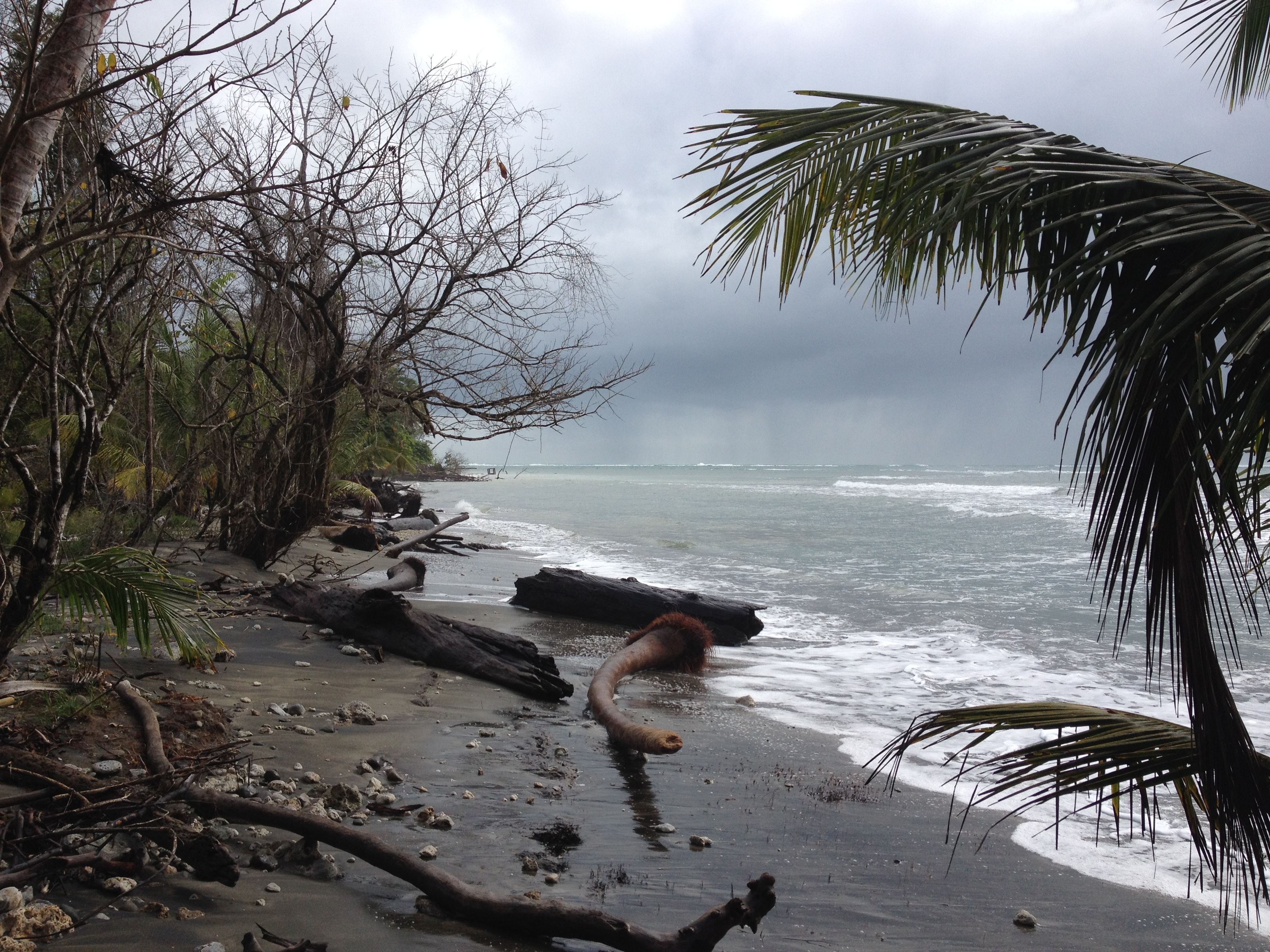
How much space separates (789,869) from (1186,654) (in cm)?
277

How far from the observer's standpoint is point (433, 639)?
770cm

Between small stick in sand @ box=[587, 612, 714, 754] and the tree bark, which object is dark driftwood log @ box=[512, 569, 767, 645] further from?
the tree bark

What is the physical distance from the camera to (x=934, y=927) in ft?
12.5

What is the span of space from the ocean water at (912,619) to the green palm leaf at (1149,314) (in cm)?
62

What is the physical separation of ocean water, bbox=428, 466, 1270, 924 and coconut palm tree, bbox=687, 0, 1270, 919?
0.57m

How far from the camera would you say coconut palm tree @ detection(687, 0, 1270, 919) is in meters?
2.00

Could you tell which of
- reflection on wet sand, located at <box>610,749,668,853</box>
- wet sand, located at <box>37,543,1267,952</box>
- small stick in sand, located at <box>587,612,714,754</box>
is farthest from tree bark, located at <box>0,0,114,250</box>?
small stick in sand, located at <box>587,612,714,754</box>

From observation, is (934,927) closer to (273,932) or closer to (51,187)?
(273,932)

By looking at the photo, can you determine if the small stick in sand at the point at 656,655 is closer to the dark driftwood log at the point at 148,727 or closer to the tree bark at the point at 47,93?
the dark driftwood log at the point at 148,727

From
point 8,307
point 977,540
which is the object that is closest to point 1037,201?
point 8,307

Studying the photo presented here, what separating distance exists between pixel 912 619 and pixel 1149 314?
11.9 m

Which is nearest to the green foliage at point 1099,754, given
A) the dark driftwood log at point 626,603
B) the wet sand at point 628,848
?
the wet sand at point 628,848

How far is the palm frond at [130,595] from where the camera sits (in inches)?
145

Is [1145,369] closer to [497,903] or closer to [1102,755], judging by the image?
[1102,755]
